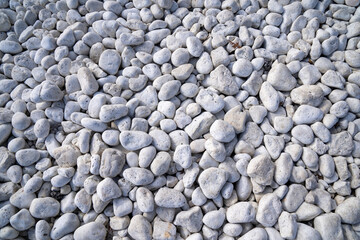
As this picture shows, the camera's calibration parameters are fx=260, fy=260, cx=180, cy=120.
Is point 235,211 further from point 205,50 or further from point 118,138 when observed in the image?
point 205,50

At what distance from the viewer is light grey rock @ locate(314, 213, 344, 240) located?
685 millimetres

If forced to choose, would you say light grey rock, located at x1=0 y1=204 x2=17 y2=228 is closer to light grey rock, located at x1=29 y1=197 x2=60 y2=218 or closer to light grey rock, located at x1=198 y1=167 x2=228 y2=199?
light grey rock, located at x1=29 y1=197 x2=60 y2=218

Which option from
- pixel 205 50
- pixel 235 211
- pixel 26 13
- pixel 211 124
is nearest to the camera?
pixel 235 211

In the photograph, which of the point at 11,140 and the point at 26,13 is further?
the point at 26,13

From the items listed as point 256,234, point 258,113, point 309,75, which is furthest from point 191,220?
point 309,75

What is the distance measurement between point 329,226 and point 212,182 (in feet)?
1.07

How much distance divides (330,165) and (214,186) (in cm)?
35

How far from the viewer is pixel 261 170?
73 centimetres

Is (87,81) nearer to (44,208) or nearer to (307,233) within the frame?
(44,208)

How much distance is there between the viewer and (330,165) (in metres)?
0.76

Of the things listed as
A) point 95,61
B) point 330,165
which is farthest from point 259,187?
point 95,61

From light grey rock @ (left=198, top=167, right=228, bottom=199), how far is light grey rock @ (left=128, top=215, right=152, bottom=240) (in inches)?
7.3

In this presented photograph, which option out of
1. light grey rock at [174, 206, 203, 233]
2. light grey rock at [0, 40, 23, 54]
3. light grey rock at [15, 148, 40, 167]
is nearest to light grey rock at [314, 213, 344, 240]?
light grey rock at [174, 206, 203, 233]

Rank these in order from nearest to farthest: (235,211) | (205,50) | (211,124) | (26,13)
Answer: (235,211) → (211,124) → (205,50) → (26,13)
